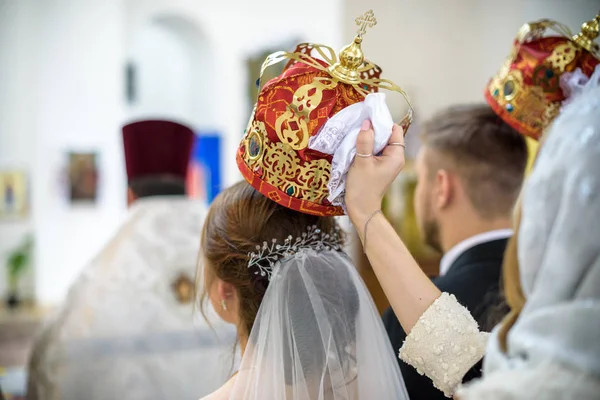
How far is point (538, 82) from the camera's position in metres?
2.06

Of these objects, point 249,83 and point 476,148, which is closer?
point 476,148

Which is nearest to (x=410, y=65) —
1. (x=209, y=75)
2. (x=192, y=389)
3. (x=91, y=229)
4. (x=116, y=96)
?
(x=209, y=75)

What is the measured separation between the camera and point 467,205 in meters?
2.16

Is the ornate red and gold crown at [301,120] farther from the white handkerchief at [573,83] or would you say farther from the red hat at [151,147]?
the red hat at [151,147]

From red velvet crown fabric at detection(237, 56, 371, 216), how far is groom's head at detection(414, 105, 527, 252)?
868 mm

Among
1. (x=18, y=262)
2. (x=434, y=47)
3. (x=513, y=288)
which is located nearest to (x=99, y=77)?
(x=18, y=262)

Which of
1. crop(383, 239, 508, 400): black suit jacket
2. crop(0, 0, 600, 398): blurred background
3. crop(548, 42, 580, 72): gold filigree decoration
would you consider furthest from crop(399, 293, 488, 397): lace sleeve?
crop(0, 0, 600, 398): blurred background

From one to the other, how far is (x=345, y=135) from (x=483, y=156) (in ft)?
3.31

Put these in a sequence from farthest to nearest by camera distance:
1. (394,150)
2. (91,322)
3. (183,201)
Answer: (183,201) → (91,322) → (394,150)

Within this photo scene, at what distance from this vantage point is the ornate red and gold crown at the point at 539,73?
2021 mm

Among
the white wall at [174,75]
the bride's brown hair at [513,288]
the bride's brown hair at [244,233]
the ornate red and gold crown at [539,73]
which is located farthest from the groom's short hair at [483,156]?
the white wall at [174,75]

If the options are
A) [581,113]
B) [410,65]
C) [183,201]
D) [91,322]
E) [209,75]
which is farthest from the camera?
[209,75]

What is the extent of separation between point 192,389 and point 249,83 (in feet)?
18.1

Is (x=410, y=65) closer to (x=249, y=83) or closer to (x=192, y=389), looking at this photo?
(x=249, y=83)
